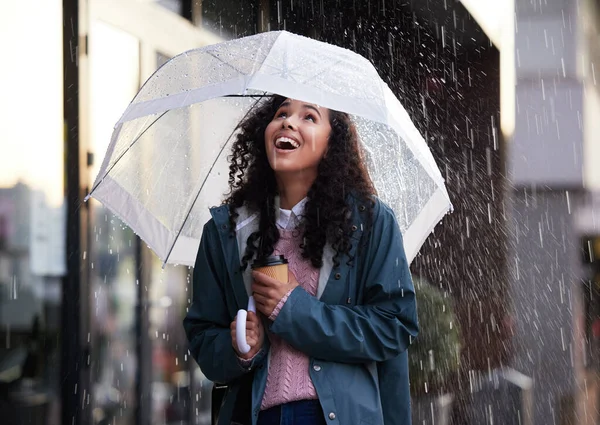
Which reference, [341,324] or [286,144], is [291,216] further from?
[341,324]

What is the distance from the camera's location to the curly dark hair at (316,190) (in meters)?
2.90

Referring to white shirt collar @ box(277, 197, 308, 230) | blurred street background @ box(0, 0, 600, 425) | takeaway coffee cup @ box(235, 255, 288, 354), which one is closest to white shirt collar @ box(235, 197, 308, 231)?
white shirt collar @ box(277, 197, 308, 230)

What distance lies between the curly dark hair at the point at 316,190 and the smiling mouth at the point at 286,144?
105 mm

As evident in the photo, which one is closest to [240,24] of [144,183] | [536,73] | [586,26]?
[144,183]

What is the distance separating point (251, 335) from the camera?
2.73 metres

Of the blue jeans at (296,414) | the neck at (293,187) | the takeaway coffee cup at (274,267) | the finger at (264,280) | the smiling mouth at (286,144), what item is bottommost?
the blue jeans at (296,414)

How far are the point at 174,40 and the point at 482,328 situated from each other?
5054 mm

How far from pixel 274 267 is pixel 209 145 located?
1.09 metres

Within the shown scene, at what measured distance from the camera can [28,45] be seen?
18.1ft

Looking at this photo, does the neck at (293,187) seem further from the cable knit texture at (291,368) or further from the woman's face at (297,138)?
the cable knit texture at (291,368)

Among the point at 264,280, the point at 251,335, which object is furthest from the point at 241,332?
the point at 264,280

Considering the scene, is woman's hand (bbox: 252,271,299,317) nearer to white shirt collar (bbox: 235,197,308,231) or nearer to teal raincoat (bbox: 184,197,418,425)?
teal raincoat (bbox: 184,197,418,425)

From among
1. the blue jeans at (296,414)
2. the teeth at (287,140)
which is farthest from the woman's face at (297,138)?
the blue jeans at (296,414)

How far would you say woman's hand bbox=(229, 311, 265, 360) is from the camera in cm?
272
